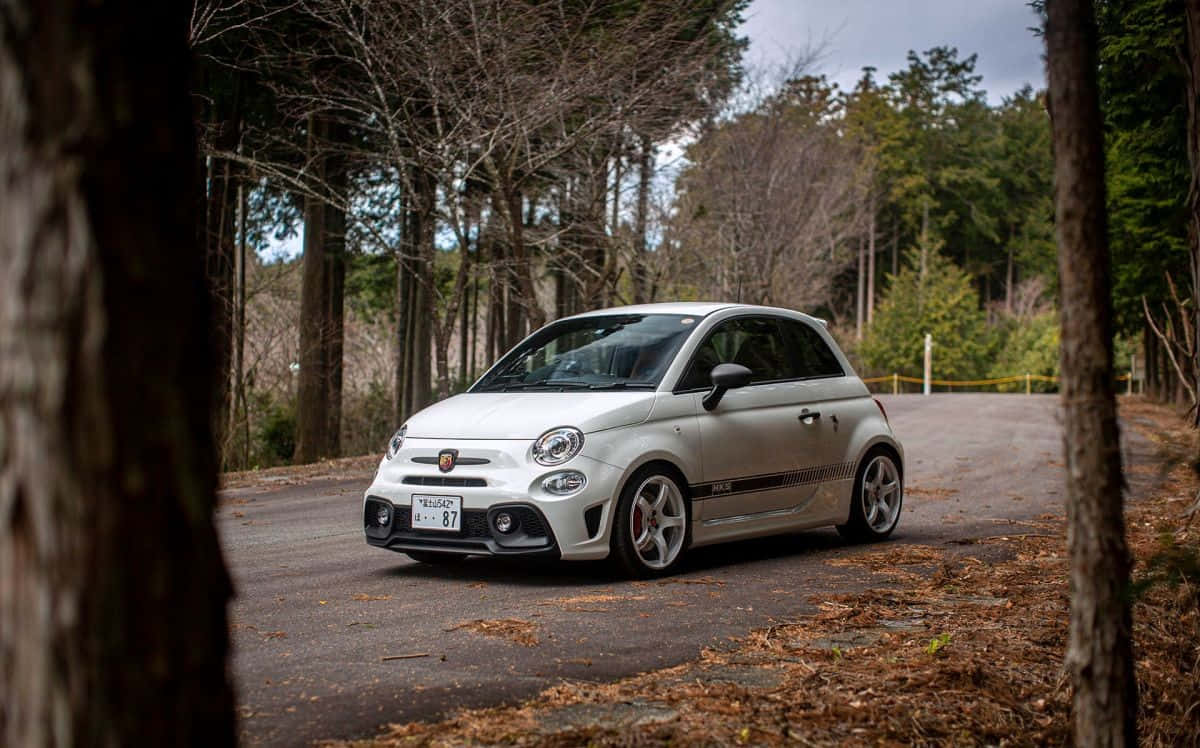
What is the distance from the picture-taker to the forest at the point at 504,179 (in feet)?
60.6

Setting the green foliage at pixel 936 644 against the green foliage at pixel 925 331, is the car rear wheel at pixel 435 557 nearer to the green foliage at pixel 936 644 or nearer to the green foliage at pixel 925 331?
the green foliage at pixel 936 644

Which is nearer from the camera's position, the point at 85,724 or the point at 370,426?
the point at 85,724

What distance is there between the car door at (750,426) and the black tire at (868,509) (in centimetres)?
68

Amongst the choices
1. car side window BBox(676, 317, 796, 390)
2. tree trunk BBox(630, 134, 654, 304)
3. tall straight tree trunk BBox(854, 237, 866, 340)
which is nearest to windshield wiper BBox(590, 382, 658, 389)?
car side window BBox(676, 317, 796, 390)

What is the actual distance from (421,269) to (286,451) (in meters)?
5.53

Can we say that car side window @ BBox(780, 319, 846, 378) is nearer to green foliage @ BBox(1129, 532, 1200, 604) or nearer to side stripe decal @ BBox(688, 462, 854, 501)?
side stripe decal @ BBox(688, 462, 854, 501)

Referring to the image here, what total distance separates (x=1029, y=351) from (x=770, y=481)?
210 ft

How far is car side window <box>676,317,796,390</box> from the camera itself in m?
8.80

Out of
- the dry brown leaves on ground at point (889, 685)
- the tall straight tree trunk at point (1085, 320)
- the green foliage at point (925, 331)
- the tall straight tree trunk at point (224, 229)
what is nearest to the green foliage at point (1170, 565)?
the dry brown leaves on ground at point (889, 685)

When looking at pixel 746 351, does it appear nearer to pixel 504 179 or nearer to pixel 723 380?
pixel 723 380

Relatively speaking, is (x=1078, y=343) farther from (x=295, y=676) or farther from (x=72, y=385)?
(x=295, y=676)

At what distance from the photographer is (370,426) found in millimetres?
30344

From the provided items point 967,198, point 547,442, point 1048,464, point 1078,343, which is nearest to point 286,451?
point 1048,464

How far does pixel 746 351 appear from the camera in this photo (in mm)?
9273
